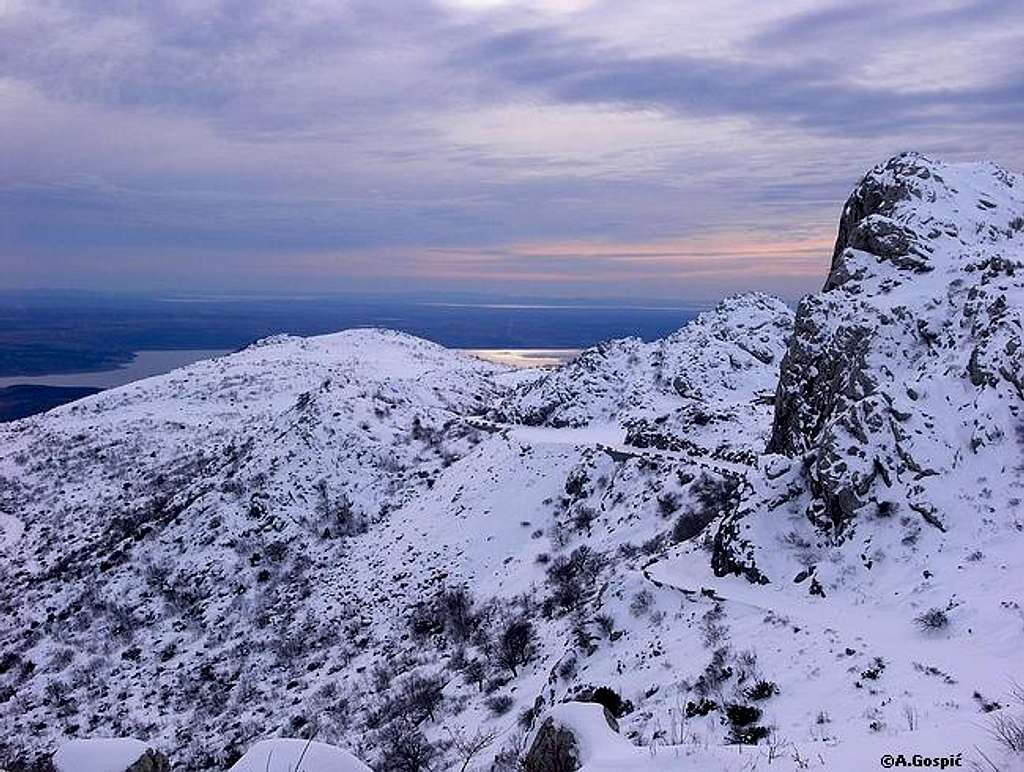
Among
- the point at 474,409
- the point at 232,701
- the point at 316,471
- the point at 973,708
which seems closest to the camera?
the point at 973,708

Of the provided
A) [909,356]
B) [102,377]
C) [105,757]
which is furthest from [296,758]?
[102,377]

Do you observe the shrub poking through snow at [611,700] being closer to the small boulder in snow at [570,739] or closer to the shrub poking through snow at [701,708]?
the shrub poking through snow at [701,708]

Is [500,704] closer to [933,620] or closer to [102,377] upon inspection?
[933,620]

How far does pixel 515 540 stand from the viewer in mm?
35000

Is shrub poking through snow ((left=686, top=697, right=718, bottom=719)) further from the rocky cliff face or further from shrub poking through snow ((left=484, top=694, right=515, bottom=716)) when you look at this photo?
shrub poking through snow ((left=484, top=694, right=515, bottom=716))

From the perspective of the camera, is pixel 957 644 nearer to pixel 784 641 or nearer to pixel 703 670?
pixel 784 641

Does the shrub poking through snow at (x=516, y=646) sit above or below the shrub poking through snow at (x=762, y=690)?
below

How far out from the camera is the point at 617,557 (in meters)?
28.1

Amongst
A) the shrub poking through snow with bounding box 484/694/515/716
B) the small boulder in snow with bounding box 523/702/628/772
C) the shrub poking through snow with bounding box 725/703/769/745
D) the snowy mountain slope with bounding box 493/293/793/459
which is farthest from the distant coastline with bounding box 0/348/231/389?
the small boulder in snow with bounding box 523/702/628/772

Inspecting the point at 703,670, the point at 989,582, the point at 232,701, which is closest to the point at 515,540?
the point at 232,701

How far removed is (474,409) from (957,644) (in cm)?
5069

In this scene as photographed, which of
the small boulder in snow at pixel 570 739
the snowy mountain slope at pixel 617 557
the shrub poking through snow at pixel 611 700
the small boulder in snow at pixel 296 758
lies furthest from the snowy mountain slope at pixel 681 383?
the small boulder in snow at pixel 296 758

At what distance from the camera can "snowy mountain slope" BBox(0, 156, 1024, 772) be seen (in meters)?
13.8

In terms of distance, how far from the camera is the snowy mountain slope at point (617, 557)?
13.8 m
